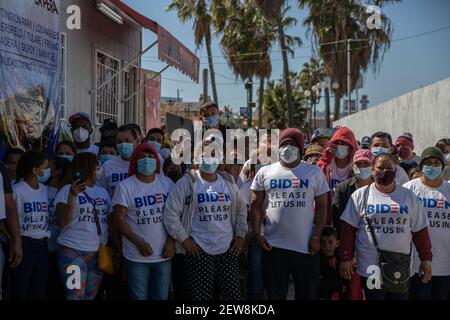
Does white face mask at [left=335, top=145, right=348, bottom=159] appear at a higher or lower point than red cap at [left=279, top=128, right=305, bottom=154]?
lower

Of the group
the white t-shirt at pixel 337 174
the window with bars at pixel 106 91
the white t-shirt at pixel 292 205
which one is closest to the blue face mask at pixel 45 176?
the white t-shirt at pixel 292 205

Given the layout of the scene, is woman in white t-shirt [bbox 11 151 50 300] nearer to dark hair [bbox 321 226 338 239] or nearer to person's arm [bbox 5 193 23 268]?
person's arm [bbox 5 193 23 268]

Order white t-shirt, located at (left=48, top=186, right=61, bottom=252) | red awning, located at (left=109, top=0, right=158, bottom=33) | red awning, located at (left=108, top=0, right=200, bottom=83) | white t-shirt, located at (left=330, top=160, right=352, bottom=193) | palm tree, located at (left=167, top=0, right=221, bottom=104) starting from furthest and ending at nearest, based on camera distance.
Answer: palm tree, located at (left=167, top=0, right=221, bottom=104) → red awning, located at (left=108, top=0, right=200, bottom=83) → red awning, located at (left=109, top=0, right=158, bottom=33) → white t-shirt, located at (left=330, top=160, right=352, bottom=193) → white t-shirt, located at (left=48, top=186, right=61, bottom=252)

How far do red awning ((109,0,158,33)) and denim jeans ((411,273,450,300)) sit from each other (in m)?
7.26

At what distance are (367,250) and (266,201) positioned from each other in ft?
3.25

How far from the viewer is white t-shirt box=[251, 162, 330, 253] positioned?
4766 millimetres

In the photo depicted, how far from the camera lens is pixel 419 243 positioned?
4566 millimetres

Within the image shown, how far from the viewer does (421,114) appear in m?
11.1

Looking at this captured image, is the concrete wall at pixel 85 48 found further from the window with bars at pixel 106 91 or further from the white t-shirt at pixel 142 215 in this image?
the white t-shirt at pixel 142 215

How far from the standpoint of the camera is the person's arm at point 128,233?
468 centimetres

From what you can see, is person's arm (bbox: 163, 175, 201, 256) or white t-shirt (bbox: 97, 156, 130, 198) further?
white t-shirt (bbox: 97, 156, 130, 198)

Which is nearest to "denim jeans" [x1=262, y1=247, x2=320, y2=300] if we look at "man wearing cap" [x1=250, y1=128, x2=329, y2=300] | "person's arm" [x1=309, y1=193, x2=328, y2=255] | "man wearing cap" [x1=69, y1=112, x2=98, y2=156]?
"man wearing cap" [x1=250, y1=128, x2=329, y2=300]
